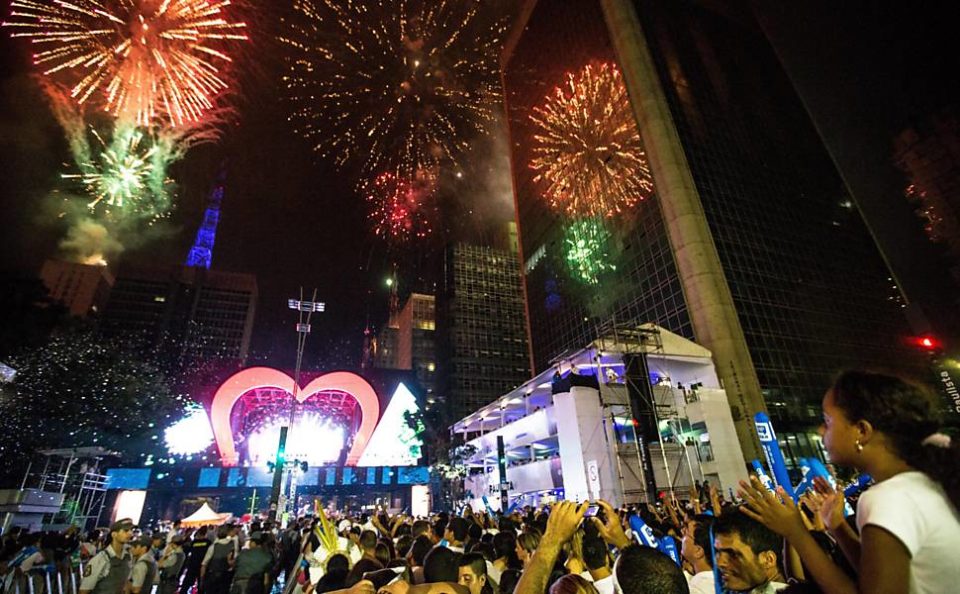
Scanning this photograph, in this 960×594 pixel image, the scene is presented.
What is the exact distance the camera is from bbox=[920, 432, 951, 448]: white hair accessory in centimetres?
179

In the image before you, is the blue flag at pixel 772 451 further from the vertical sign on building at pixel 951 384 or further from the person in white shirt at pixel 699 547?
the vertical sign on building at pixel 951 384

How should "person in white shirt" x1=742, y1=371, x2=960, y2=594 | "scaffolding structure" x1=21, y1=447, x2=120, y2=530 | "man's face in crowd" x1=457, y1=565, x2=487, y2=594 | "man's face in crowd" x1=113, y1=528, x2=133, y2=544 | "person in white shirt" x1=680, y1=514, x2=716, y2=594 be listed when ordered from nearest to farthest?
"person in white shirt" x1=742, y1=371, x2=960, y2=594 → "man's face in crowd" x1=457, y1=565, x2=487, y2=594 → "person in white shirt" x1=680, y1=514, x2=716, y2=594 → "man's face in crowd" x1=113, y1=528, x2=133, y2=544 → "scaffolding structure" x1=21, y1=447, x2=120, y2=530

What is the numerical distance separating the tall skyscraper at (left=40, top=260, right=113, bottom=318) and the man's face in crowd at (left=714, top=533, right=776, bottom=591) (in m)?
92.7

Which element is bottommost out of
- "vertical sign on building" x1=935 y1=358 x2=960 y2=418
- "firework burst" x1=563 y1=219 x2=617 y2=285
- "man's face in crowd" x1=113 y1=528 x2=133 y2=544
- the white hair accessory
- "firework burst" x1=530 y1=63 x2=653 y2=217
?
"man's face in crowd" x1=113 y1=528 x2=133 y2=544

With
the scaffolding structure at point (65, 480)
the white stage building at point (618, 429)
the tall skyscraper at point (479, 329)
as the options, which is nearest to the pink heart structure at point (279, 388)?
the scaffolding structure at point (65, 480)

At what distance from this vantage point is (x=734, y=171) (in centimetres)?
4678

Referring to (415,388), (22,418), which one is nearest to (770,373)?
(415,388)

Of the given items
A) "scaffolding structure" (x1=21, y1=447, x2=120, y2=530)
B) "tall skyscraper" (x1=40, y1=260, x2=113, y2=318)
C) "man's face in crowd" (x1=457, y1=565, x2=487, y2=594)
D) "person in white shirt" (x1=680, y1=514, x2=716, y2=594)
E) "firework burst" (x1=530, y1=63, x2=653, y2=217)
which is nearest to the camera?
"man's face in crowd" (x1=457, y1=565, x2=487, y2=594)

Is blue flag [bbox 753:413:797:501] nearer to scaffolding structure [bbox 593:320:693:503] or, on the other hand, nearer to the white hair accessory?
scaffolding structure [bbox 593:320:693:503]

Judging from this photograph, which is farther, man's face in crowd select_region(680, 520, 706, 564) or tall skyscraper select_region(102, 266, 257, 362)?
tall skyscraper select_region(102, 266, 257, 362)

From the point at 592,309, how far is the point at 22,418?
47.1 metres

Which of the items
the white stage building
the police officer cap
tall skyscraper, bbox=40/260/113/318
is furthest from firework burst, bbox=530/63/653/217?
tall skyscraper, bbox=40/260/113/318

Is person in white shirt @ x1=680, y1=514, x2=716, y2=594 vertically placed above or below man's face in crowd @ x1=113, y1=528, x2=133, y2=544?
below

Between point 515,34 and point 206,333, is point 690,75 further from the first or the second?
point 206,333
